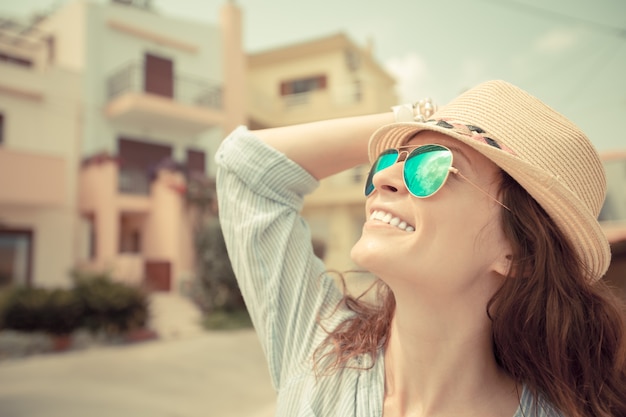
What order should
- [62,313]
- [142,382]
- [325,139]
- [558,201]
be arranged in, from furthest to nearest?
[62,313] < [142,382] < [325,139] < [558,201]

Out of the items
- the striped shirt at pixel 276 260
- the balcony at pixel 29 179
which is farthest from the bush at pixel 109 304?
the striped shirt at pixel 276 260

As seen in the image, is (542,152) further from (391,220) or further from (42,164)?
(42,164)

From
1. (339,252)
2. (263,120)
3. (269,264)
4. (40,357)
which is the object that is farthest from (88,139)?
(269,264)

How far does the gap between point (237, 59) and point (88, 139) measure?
12.8 ft

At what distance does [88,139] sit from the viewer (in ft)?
23.1

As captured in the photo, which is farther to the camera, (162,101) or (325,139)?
(162,101)

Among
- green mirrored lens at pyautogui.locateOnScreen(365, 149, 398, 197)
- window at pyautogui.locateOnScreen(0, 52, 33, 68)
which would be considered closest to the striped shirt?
green mirrored lens at pyautogui.locateOnScreen(365, 149, 398, 197)

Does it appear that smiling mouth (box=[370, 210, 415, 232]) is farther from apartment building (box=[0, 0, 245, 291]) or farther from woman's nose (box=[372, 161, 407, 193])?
apartment building (box=[0, 0, 245, 291])

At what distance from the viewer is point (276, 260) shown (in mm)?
948

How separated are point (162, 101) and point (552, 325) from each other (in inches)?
320

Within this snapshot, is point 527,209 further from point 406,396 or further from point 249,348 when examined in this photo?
point 249,348

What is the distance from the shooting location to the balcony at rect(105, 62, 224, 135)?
7.53 metres

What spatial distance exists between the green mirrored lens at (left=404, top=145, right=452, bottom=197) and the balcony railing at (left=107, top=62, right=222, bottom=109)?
7.50 metres

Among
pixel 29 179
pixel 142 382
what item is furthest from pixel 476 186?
pixel 29 179
